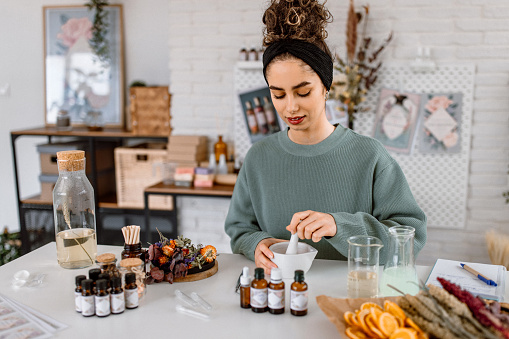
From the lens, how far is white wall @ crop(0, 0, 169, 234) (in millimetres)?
3859

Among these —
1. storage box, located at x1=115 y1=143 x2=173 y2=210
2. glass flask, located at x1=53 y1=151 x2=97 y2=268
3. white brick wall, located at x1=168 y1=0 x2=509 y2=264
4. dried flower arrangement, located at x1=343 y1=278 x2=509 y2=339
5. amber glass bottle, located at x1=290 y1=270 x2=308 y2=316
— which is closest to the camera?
dried flower arrangement, located at x1=343 y1=278 x2=509 y2=339

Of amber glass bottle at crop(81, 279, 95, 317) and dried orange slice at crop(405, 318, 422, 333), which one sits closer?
dried orange slice at crop(405, 318, 422, 333)

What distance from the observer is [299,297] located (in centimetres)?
115

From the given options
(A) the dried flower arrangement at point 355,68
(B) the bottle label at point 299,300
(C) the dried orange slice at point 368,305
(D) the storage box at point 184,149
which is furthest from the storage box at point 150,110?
(C) the dried orange slice at point 368,305

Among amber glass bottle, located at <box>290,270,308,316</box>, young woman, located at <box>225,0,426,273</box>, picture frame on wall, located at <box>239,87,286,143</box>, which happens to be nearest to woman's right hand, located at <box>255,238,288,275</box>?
young woman, located at <box>225,0,426,273</box>

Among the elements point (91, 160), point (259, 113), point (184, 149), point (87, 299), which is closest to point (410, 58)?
point (259, 113)

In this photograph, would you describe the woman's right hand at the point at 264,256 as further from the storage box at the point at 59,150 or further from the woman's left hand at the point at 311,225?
the storage box at the point at 59,150

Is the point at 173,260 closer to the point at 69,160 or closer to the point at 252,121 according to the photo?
the point at 69,160

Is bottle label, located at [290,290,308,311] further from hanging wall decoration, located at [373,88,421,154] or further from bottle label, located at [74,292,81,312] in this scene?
hanging wall decoration, located at [373,88,421,154]

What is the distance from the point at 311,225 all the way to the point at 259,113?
2139 mm

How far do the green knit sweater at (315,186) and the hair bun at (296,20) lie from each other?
37cm

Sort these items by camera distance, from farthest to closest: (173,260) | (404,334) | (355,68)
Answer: (355,68)
(173,260)
(404,334)

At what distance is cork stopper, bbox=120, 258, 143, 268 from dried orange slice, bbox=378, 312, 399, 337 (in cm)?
61

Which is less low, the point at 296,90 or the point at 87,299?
the point at 296,90
